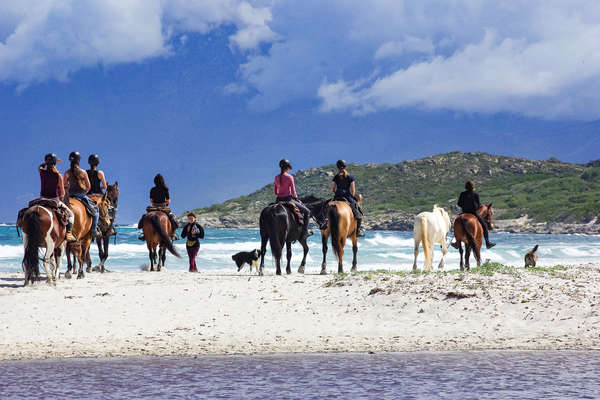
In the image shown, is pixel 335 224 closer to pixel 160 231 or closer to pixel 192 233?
pixel 192 233

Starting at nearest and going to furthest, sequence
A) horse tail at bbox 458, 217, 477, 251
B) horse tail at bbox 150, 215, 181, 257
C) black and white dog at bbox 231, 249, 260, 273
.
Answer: horse tail at bbox 458, 217, 477, 251 → horse tail at bbox 150, 215, 181, 257 → black and white dog at bbox 231, 249, 260, 273

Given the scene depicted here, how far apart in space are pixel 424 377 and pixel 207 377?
262cm

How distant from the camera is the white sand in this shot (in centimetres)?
1062

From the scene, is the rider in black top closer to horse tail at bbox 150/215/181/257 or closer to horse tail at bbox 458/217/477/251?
horse tail at bbox 458/217/477/251

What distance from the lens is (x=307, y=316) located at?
12289 millimetres

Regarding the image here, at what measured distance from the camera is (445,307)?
12383 millimetres

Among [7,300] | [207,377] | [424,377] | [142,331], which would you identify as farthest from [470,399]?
[7,300]

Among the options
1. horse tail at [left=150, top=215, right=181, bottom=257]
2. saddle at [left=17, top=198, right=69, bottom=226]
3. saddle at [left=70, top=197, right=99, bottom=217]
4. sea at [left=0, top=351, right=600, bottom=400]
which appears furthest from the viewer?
horse tail at [left=150, top=215, right=181, bottom=257]

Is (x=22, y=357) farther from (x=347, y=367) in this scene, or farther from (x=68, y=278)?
(x=68, y=278)

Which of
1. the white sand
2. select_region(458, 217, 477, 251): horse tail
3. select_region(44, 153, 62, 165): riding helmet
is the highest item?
select_region(44, 153, 62, 165): riding helmet

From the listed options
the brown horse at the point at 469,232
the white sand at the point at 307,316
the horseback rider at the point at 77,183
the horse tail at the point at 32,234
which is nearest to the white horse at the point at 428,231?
the brown horse at the point at 469,232

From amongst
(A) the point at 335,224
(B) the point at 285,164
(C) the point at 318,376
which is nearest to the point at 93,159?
(B) the point at 285,164

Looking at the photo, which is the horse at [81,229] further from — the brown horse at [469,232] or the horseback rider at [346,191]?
the brown horse at [469,232]

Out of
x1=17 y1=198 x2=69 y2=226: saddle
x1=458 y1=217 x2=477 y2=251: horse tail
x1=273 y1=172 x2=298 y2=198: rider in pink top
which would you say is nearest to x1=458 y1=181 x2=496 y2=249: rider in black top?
x1=458 y1=217 x2=477 y2=251: horse tail
